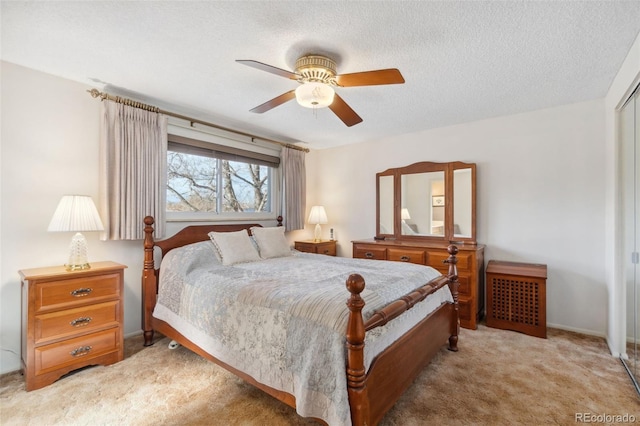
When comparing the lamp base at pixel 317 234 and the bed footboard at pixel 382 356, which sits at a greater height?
the lamp base at pixel 317 234

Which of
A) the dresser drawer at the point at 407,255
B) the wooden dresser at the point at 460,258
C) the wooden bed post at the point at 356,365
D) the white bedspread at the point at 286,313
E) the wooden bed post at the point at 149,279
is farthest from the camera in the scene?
the dresser drawer at the point at 407,255

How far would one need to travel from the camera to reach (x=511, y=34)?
196cm

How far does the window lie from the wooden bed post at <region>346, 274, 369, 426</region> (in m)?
2.69

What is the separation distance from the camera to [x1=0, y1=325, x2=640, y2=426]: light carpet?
1.84m

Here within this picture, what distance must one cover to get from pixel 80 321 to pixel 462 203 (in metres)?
4.09

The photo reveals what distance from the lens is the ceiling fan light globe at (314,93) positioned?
206 centimetres

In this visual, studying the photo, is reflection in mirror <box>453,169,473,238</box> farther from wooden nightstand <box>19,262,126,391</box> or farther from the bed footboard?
wooden nightstand <box>19,262,126,391</box>

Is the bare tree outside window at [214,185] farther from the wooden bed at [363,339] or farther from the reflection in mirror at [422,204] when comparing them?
the reflection in mirror at [422,204]

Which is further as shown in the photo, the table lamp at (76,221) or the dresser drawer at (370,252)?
the dresser drawer at (370,252)

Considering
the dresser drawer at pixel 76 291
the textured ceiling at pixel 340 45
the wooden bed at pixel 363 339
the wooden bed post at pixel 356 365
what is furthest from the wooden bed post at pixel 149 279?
the wooden bed post at pixel 356 365

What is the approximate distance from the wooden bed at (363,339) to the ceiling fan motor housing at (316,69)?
4.77 ft

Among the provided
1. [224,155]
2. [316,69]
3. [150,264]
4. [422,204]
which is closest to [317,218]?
[422,204]

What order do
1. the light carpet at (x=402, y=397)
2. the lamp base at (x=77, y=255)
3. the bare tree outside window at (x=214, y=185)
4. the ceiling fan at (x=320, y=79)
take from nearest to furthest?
1. the light carpet at (x=402, y=397)
2. the ceiling fan at (x=320, y=79)
3. the lamp base at (x=77, y=255)
4. the bare tree outside window at (x=214, y=185)

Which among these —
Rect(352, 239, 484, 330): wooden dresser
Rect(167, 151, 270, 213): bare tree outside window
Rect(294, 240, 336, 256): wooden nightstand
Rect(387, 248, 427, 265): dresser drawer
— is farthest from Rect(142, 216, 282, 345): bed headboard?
Rect(387, 248, 427, 265): dresser drawer
